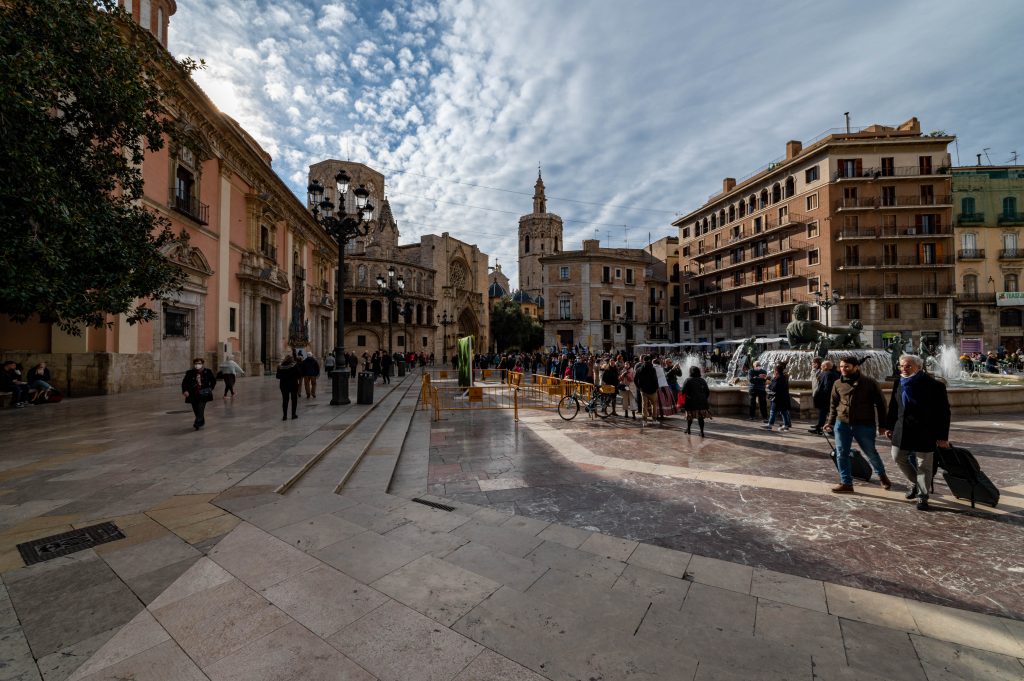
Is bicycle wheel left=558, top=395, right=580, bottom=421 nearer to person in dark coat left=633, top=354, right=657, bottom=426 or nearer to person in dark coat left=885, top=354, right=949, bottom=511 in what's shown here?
person in dark coat left=633, top=354, right=657, bottom=426

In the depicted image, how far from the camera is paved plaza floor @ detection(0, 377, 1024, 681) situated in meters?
2.01

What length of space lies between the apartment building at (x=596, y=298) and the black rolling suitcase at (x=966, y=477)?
3853 cm

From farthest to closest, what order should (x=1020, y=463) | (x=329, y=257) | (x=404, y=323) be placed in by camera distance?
(x=404, y=323), (x=329, y=257), (x=1020, y=463)

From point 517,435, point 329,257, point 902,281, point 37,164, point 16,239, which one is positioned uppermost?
point 329,257

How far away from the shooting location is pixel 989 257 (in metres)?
31.1

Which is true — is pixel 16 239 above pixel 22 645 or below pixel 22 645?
above

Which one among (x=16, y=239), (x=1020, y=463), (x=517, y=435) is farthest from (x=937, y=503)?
(x=16, y=239)

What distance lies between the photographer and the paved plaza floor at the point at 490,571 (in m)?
2.01

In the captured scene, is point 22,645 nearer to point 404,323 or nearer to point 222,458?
point 222,458

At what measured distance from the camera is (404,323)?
46344mm

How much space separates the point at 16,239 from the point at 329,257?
3037 cm

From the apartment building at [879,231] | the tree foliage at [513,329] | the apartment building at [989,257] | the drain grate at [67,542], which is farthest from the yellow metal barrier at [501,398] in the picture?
the tree foliage at [513,329]

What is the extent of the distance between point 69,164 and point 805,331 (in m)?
17.2

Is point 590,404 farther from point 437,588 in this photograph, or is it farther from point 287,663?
point 287,663
